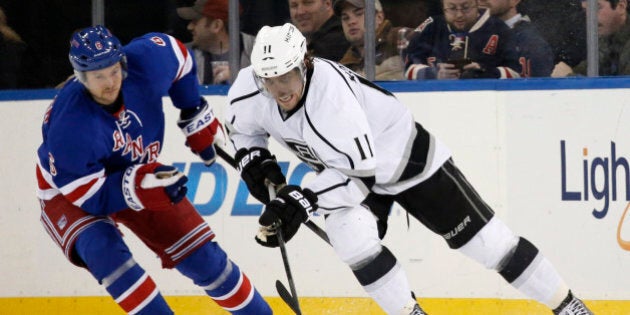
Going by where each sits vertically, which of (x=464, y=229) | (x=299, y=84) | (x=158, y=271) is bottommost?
(x=158, y=271)

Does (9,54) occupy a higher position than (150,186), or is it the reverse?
(9,54)

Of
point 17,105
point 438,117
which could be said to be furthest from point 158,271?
point 438,117

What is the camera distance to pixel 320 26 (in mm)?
4930

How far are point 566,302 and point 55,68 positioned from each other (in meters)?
2.46

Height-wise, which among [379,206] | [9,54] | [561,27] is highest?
[561,27]

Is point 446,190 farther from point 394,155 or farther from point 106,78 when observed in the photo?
point 106,78

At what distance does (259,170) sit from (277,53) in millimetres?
504

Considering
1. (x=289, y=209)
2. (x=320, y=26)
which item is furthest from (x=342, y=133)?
(x=320, y=26)

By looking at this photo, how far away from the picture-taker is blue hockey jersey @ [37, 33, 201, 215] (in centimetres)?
362

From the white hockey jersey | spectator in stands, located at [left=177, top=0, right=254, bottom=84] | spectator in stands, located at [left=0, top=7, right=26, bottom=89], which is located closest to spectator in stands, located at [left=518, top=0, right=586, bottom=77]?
the white hockey jersey

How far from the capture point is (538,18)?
468cm

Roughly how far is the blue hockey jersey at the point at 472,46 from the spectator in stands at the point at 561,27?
0.41 feet

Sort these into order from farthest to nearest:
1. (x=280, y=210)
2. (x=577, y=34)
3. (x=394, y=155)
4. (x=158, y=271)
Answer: (x=158, y=271) < (x=577, y=34) < (x=394, y=155) < (x=280, y=210)

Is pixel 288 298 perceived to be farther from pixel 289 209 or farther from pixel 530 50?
pixel 530 50
